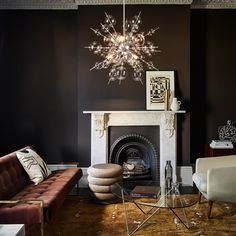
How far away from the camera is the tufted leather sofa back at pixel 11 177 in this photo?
3.33 m

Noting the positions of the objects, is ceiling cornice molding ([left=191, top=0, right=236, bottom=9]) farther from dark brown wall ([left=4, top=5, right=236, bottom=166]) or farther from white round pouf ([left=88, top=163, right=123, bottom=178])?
white round pouf ([left=88, top=163, right=123, bottom=178])

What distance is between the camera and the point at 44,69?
5652mm

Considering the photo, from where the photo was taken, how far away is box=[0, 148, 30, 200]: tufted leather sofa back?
333cm

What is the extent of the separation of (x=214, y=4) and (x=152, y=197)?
3755mm

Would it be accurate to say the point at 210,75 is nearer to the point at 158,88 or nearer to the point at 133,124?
the point at 158,88

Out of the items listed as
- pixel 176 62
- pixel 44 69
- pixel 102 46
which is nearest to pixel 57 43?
pixel 44 69

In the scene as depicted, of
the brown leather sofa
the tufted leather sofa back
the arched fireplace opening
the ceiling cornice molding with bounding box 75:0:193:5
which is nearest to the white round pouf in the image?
the brown leather sofa

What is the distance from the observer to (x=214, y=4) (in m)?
5.59

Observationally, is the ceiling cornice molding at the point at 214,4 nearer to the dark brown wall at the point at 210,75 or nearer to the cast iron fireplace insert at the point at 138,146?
the dark brown wall at the point at 210,75

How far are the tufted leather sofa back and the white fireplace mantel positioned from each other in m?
1.57

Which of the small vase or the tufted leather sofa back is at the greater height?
the small vase

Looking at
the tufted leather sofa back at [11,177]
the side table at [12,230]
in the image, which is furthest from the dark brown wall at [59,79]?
the side table at [12,230]

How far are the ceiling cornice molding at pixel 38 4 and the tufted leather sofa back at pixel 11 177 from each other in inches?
115

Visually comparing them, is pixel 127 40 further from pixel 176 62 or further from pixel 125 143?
pixel 125 143
